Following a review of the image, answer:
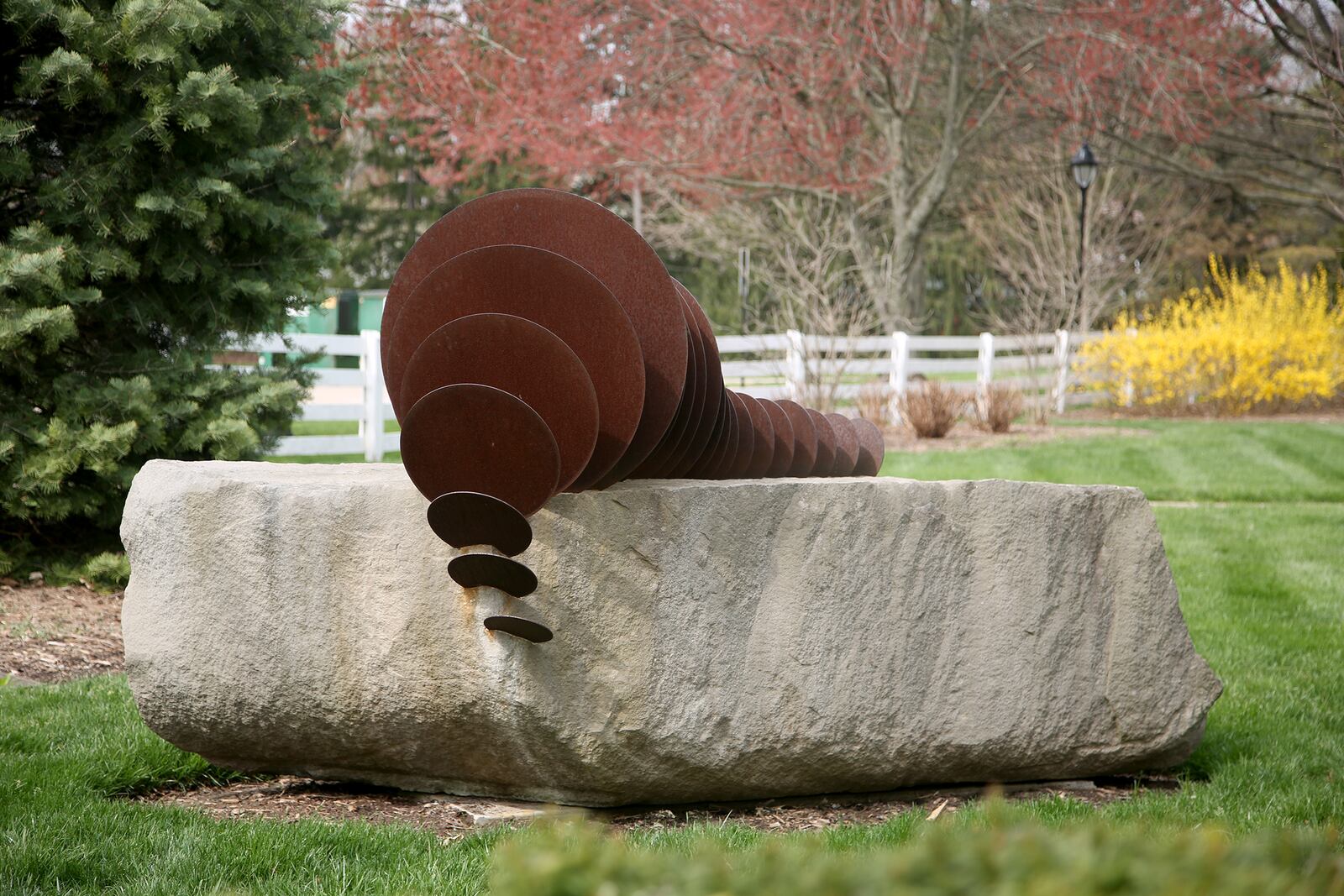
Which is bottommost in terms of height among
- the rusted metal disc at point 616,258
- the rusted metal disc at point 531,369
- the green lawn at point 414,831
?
the green lawn at point 414,831

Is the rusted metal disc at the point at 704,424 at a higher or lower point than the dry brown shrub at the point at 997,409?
higher

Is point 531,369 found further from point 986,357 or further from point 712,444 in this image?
point 986,357

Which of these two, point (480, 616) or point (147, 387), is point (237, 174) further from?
point (480, 616)

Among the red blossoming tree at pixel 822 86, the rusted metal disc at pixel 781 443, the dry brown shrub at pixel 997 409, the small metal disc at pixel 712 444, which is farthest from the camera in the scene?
the red blossoming tree at pixel 822 86

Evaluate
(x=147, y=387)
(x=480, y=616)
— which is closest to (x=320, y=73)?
(x=147, y=387)

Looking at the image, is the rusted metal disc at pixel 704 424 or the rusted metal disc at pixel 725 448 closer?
the rusted metal disc at pixel 704 424

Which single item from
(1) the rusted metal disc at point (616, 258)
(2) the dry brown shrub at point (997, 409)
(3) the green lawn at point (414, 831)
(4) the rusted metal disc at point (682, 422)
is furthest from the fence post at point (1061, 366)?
(1) the rusted metal disc at point (616, 258)

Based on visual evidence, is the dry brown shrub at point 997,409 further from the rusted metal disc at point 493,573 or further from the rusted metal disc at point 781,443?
the rusted metal disc at point 493,573

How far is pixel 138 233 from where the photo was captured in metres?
5.74

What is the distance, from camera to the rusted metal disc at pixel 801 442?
436cm

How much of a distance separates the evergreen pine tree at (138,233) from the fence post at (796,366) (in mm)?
7296

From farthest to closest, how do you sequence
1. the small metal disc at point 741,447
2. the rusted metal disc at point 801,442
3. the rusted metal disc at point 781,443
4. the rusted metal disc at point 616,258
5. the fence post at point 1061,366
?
the fence post at point 1061,366 → the rusted metal disc at point 801,442 → the rusted metal disc at point 781,443 → the small metal disc at point 741,447 → the rusted metal disc at point 616,258

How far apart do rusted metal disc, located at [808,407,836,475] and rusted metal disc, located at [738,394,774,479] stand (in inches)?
16.4

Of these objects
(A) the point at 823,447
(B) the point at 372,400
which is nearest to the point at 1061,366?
(B) the point at 372,400
